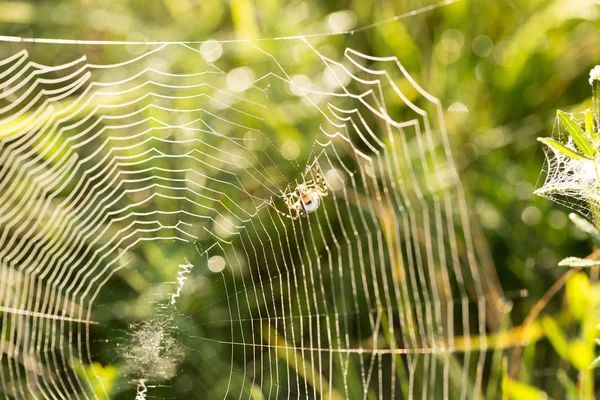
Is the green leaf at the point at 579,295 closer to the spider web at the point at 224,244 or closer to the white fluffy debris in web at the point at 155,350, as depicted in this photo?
the spider web at the point at 224,244

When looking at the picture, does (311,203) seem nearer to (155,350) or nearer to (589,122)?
(155,350)

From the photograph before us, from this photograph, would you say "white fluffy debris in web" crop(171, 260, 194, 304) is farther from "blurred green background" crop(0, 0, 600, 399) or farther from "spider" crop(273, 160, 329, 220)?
"spider" crop(273, 160, 329, 220)

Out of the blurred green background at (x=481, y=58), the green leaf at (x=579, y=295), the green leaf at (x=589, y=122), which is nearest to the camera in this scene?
the green leaf at (x=589, y=122)

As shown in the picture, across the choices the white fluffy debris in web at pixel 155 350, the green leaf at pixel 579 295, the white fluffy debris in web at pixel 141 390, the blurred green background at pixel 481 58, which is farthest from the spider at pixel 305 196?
the green leaf at pixel 579 295

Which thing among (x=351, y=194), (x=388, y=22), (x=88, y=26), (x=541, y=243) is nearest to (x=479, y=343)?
(x=541, y=243)

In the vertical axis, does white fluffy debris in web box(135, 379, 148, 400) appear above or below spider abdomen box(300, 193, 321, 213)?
below

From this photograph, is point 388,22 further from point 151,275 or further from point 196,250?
point 151,275

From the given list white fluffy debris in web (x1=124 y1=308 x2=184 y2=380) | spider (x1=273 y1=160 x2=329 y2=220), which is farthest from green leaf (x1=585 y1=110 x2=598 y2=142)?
white fluffy debris in web (x1=124 y1=308 x2=184 y2=380)
